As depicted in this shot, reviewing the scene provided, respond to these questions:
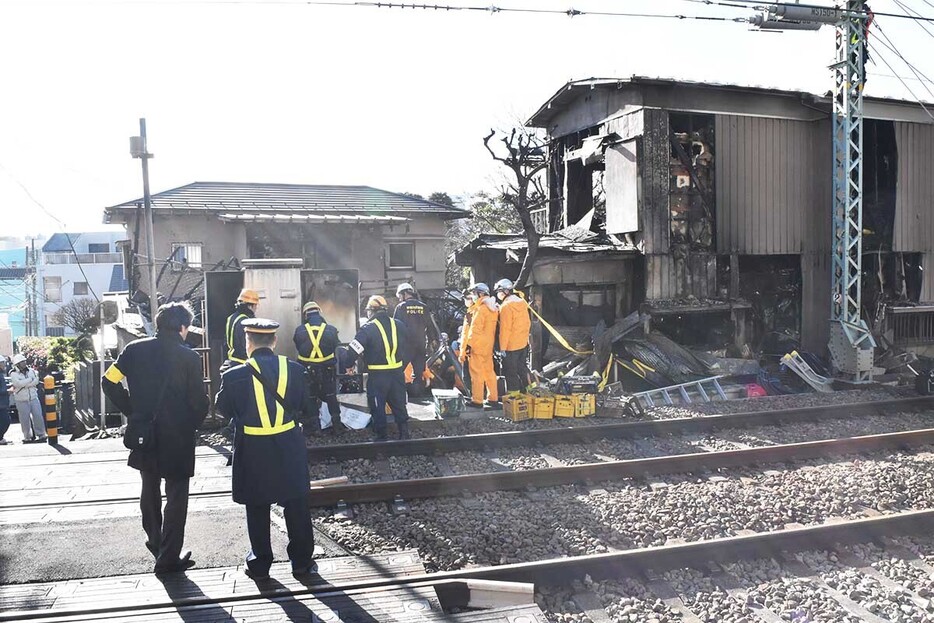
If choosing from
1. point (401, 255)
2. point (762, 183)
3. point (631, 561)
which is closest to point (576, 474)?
point (631, 561)

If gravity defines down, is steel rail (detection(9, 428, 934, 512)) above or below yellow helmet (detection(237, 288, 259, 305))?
below

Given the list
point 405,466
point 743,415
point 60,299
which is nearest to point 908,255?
point 743,415

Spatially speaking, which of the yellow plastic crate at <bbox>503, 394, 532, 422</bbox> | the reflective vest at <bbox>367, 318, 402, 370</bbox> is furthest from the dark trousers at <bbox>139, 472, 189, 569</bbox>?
the yellow plastic crate at <bbox>503, 394, 532, 422</bbox>

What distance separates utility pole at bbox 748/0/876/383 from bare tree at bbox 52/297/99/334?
27936 millimetres

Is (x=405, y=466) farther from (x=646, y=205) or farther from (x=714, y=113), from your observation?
(x=714, y=113)

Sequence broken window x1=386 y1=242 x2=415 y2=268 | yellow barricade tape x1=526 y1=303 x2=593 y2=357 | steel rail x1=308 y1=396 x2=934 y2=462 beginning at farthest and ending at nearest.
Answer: broken window x1=386 y1=242 x2=415 y2=268, yellow barricade tape x1=526 y1=303 x2=593 y2=357, steel rail x1=308 y1=396 x2=934 y2=462

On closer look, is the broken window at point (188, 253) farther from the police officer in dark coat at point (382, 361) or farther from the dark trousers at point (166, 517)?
the dark trousers at point (166, 517)

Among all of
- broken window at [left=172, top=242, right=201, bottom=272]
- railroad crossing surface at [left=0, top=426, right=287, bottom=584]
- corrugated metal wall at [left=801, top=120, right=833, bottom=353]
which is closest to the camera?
railroad crossing surface at [left=0, top=426, right=287, bottom=584]

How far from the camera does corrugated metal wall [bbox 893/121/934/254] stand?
16.8 meters

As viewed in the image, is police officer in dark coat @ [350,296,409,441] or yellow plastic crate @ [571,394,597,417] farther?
yellow plastic crate @ [571,394,597,417]

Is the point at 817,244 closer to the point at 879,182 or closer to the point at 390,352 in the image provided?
the point at 879,182

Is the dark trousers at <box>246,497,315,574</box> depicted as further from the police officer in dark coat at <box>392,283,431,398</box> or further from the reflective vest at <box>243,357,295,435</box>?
the police officer in dark coat at <box>392,283,431,398</box>

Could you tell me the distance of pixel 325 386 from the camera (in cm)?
969

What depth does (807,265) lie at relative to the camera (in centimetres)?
1655
